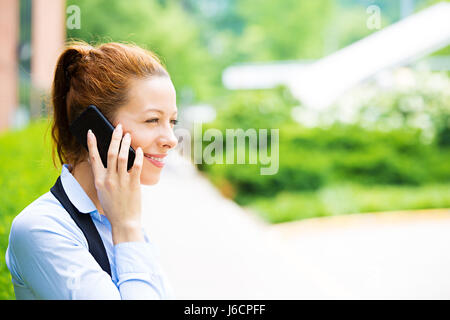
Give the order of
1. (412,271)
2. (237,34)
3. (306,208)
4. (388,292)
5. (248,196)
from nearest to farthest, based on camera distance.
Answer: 1. (388,292)
2. (412,271)
3. (306,208)
4. (248,196)
5. (237,34)

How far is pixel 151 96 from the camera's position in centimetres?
134

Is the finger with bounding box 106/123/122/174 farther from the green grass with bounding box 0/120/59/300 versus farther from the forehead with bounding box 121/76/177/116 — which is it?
the green grass with bounding box 0/120/59/300

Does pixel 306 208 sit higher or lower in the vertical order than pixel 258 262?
higher

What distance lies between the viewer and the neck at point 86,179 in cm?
138

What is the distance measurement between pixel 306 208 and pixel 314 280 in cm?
314

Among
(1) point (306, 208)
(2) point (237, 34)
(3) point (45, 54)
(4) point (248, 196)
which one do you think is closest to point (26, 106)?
(3) point (45, 54)

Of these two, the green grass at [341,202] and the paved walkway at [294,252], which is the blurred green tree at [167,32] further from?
the paved walkway at [294,252]

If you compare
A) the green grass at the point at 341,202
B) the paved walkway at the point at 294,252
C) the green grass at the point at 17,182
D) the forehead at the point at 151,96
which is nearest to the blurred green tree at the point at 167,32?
the green grass at the point at 341,202

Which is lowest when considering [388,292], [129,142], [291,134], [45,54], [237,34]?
[388,292]

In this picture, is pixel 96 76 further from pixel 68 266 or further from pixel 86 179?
pixel 68 266

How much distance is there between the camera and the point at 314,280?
4.84 meters
